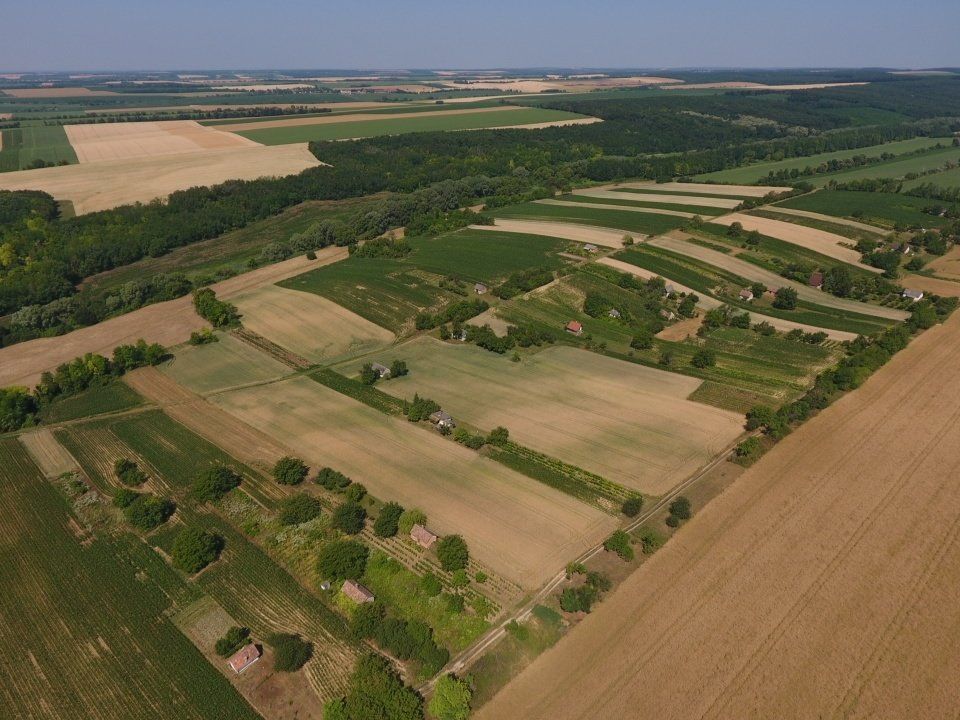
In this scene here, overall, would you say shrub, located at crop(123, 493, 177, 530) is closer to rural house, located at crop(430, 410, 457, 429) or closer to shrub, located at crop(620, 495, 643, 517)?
rural house, located at crop(430, 410, 457, 429)

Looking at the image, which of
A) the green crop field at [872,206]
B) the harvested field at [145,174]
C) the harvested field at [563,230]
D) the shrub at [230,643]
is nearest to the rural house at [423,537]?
the shrub at [230,643]

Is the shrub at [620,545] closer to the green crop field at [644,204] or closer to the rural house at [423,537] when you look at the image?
the rural house at [423,537]

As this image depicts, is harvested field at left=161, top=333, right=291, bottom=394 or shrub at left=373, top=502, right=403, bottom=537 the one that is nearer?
shrub at left=373, top=502, right=403, bottom=537

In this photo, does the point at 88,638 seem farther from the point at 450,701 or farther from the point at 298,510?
the point at 450,701

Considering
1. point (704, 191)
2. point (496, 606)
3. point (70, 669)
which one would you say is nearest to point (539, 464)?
point (496, 606)

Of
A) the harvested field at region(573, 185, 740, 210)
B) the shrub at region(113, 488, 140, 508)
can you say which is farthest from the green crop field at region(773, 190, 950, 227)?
the shrub at region(113, 488, 140, 508)

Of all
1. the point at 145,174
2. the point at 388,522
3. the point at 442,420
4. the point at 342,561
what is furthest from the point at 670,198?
the point at 145,174
